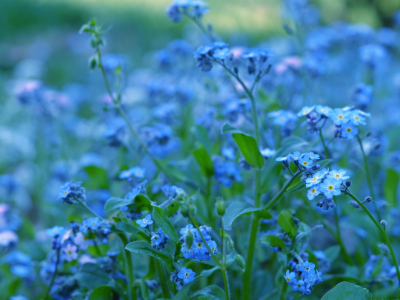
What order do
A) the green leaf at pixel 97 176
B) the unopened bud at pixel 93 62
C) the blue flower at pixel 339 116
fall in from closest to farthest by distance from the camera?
the blue flower at pixel 339 116, the unopened bud at pixel 93 62, the green leaf at pixel 97 176

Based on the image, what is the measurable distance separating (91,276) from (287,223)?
1.06 meters

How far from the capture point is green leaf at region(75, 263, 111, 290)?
222cm

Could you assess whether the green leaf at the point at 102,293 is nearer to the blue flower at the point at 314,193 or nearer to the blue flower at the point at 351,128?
the blue flower at the point at 314,193

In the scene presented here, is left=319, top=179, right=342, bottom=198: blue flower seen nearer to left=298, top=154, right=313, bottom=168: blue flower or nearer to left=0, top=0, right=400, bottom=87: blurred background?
left=298, top=154, right=313, bottom=168: blue flower

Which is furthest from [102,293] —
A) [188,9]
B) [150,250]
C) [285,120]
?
[188,9]

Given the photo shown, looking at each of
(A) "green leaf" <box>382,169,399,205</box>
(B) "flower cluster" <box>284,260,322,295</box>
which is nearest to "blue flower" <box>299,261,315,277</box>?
(B) "flower cluster" <box>284,260,322,295</box>

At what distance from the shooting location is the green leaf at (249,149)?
7.07 ft

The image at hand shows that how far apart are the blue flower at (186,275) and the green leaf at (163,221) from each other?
0.45ft

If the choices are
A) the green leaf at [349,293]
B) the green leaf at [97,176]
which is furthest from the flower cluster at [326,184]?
the green leaf at [97,176]

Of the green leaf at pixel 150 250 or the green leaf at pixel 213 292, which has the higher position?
the green leaf at pixel 150 250

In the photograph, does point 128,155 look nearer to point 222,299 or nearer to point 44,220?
point 44,220

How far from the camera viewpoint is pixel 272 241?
6.53ft

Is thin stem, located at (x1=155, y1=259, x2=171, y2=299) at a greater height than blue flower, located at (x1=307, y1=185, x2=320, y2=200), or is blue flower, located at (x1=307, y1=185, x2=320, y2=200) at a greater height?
blue flower, located at (x1=307, y1=185, x2=320, y2=200)

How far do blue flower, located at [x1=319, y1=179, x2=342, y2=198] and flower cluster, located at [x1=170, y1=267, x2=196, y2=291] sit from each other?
0.65 m
